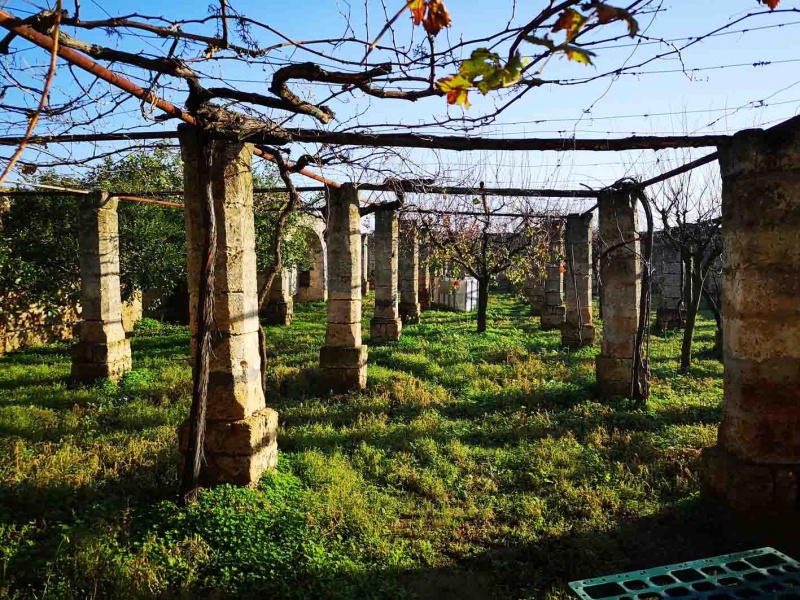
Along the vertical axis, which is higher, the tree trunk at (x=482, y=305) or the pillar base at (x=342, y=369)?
the tree trunk at (x=482, y=305)

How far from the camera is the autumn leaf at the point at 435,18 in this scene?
201cm

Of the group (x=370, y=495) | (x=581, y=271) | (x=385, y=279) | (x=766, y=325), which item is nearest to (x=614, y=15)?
(x=766, y=325)

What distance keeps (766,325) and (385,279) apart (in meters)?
8.64

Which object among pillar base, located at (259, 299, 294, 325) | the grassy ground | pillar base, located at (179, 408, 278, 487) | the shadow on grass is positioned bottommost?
the shadow on grass

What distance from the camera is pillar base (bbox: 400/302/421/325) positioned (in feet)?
54.1

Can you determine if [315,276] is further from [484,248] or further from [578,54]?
[578,54]

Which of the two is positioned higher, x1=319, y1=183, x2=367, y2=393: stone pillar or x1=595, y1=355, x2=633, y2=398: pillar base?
x1=319, y1=183, x2=367, y2=393: stone pillar

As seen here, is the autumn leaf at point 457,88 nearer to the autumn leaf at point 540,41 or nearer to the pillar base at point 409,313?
the autumn leaf at point 540,41

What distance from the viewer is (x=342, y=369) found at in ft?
27.7

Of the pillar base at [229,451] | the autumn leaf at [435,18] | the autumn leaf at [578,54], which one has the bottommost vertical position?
the pillar base at [229,451]

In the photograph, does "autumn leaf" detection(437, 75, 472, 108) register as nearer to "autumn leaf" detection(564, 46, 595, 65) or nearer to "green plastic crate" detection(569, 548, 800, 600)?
"autumn leaf" detection(564, 46, 595, 65)

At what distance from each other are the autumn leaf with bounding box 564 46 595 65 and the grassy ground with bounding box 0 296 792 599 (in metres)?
3.42

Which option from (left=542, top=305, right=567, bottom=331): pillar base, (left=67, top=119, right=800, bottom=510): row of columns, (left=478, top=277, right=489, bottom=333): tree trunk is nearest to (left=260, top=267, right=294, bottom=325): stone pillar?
(left=478, top=277, right=489, bottom=333): tree trunk

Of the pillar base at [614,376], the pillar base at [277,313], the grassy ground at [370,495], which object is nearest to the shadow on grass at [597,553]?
the grassy ground at [370,495]
